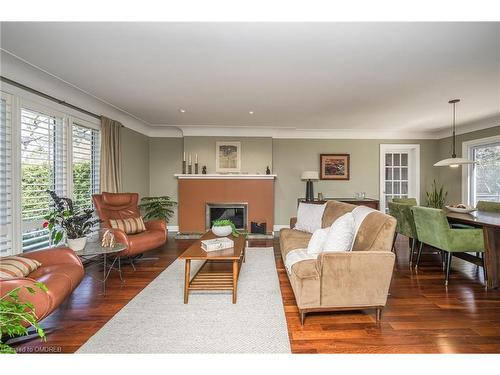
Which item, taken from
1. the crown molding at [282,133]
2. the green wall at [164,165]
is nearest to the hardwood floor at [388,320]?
the green wall at [164,165]

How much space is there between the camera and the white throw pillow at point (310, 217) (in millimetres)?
3548

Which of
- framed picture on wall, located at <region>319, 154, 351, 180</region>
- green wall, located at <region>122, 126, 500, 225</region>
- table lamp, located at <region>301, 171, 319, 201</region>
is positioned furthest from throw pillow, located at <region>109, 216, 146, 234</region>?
framed picture on wall, located at <region>319, 154, 351, 180</region>

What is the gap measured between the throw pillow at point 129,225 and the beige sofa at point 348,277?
2.68 m

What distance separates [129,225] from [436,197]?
6307mm

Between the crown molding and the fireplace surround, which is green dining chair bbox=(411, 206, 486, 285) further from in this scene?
the crown molding

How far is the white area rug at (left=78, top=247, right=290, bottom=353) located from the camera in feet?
5.86

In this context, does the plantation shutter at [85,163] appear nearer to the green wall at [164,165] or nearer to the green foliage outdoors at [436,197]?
the green wall at [164,165]

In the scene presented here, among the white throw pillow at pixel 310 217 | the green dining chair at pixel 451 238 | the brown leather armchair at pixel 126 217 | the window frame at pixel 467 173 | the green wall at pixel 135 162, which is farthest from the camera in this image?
the window frame at pixel 467 173

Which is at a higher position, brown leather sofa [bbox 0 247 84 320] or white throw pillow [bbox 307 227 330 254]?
white throw pillow [bbox 307 227 330 254]

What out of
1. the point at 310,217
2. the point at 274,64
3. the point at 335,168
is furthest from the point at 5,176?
the point at 335,168

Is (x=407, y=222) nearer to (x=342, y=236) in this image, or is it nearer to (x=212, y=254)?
(x=342, y=236)

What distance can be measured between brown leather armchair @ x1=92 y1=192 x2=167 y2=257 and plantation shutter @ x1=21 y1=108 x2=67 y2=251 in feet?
1.82

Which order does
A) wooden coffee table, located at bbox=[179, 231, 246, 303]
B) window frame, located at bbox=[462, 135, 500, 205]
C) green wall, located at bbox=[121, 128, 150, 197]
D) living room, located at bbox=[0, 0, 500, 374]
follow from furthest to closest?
window frame, located at bbox=[462, 135, 500, 205]
green wall, located at bbox=[121, 128, 150, 197]
wooden coffee table, located at bbox=[179, 231, 246, 303]
living room, located at bbox=[0, 0, 500, 374]
